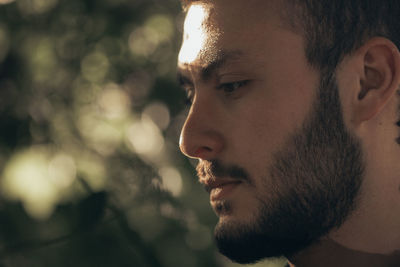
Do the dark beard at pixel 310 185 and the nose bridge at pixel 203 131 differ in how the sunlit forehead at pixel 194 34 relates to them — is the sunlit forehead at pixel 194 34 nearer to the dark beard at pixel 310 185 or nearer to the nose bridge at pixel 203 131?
the nose bridge at pixel 203 131

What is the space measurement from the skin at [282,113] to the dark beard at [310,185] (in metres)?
0.02

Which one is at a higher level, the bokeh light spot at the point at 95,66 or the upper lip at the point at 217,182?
the upper lip at the point at 217,182

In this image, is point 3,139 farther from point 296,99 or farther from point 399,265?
point 399,265

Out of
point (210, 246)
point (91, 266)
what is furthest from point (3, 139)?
point (210, 246)

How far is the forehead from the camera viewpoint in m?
1.15

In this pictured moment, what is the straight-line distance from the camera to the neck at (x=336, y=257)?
1.11 metres

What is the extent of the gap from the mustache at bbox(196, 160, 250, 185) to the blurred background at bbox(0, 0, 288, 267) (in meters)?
0.84

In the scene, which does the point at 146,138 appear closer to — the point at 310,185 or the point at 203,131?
the point at 203,131

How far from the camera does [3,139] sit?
6.45ft

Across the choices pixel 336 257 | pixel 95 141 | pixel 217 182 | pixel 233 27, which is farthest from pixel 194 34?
pixel 95 141

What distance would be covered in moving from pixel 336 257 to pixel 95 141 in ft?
3.90

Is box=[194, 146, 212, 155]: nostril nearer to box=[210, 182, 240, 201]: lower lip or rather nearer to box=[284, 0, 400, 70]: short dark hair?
box=[210, 182, 240, 201]: lower lip

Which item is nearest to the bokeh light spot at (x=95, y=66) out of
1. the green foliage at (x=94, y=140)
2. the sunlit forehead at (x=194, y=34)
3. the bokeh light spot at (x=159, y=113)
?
the green foliage at (x=94, y=140)

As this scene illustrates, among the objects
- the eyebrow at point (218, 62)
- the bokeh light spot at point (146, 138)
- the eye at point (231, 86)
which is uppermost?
the eyebrow at point (218, 62)
